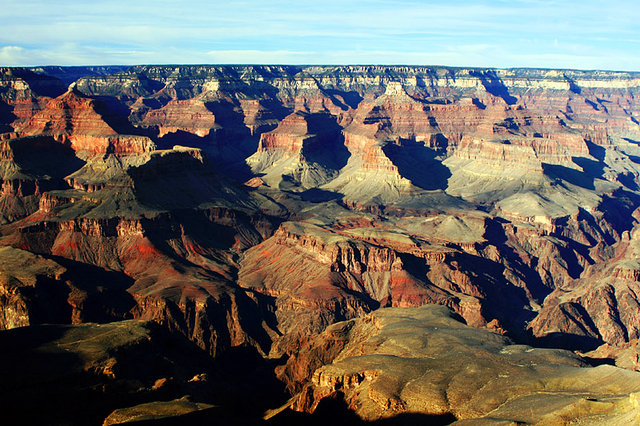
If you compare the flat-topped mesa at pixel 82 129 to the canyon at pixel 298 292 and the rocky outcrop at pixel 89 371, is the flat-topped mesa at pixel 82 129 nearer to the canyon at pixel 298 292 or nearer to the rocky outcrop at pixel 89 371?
the canyon at pixel 298 292

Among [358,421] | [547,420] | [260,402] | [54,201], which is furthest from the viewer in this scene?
[54,201]

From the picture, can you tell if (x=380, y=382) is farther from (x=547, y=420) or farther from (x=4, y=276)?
(x=4, y=276)

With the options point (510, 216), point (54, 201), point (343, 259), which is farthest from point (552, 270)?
point (54, 201)

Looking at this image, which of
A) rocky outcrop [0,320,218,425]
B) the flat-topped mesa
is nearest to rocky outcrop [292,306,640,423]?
rocky outcrop [0,320,218,425]

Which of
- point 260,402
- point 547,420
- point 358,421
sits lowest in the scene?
point 260,402

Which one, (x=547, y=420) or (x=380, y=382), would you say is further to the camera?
(x=380, y=382)

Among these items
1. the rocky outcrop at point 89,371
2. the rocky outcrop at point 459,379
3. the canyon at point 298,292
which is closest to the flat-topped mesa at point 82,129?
the canyon at point 298,292

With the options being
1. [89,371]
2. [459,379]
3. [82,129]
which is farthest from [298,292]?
[82,129]

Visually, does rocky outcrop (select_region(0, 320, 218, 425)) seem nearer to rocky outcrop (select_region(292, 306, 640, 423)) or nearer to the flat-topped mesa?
rocky outcrop (select_region(292, 306, 640, 423))
